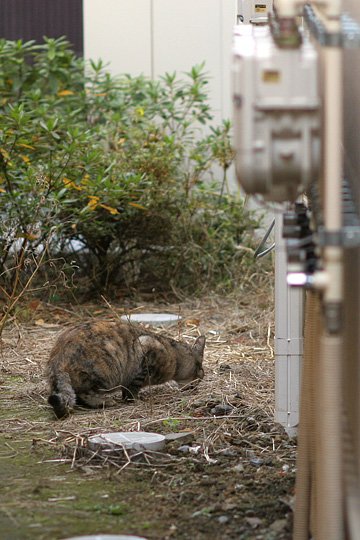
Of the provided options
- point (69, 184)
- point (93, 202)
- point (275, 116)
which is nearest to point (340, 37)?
point (275, 116)

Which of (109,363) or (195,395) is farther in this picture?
(195,395)

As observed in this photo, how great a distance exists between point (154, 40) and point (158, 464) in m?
7.63

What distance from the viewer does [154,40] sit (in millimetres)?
12047

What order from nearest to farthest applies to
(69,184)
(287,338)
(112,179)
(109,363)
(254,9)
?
(287,338), (254,9), (109,363), (69,184), (112,179)

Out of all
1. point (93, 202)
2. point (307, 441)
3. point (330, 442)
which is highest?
point (93, 202)

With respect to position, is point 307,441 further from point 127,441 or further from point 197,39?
point 197,39

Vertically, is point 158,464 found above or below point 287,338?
below

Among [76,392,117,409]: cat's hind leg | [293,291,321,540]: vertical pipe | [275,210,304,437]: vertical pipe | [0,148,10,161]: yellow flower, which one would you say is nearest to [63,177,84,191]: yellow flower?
[0,148,10,161]: yellow flower

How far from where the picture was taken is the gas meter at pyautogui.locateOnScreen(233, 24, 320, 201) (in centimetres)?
318

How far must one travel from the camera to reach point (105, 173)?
9.48 metres

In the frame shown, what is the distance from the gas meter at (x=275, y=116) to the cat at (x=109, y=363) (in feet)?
10.7

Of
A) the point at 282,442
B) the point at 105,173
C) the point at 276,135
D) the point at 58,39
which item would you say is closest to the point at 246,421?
the point at 282,442

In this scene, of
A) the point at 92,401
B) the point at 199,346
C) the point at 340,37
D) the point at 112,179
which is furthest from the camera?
the point at 112,179

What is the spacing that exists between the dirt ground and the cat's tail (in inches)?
2.6
